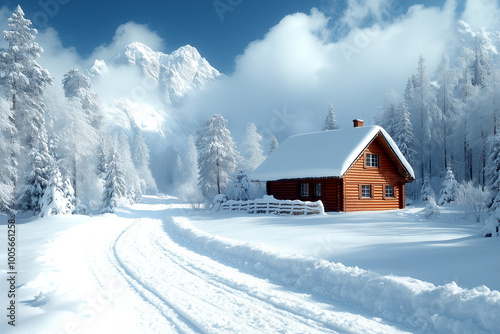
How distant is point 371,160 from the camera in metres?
26.8

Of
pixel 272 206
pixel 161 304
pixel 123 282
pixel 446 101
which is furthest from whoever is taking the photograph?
pixel 446 101

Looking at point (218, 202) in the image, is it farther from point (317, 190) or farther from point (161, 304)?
point (161, 304)

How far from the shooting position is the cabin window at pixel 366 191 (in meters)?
26.3

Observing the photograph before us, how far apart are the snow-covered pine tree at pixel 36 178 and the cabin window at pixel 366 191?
2558 centimetres

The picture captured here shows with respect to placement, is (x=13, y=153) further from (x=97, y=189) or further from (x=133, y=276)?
(x=133, y=276)

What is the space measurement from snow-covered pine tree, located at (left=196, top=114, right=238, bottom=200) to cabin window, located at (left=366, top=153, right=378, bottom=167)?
1893 cm

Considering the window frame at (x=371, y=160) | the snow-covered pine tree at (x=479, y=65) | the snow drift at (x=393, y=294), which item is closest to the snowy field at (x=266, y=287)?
the snow drift at (x=393, y=294)

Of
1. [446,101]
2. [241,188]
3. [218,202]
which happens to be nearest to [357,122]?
[241,188]

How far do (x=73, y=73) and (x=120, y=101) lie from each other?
316 feet

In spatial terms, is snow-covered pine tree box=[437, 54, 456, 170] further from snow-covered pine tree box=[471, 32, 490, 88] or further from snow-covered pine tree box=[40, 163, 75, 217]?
snow-covered pine tree box=[40, 163, 75, 217]

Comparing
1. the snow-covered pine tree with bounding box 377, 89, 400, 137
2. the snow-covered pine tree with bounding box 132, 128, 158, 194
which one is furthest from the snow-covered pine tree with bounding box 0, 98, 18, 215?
the snow-covered pine tree with bounding box 132, 128, 158, 194

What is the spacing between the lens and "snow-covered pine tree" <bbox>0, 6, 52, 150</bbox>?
2269 cm

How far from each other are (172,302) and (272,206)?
18.7 meters

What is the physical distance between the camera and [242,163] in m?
48.2
